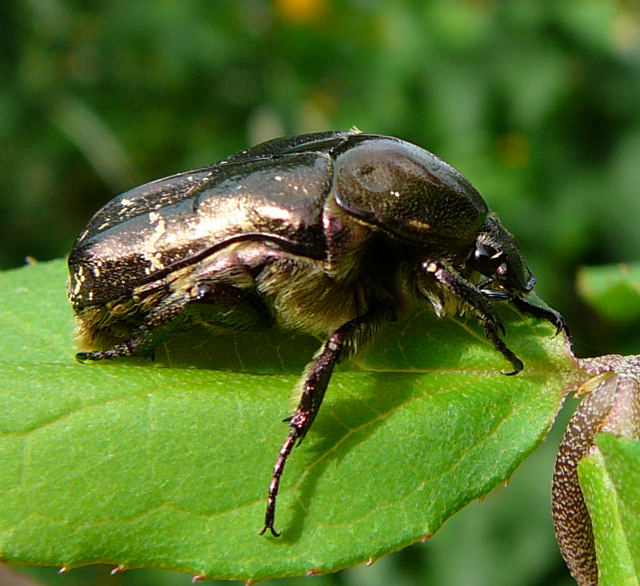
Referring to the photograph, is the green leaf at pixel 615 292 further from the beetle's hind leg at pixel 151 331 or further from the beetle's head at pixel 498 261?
the beetle's hind leg at pixel 151 331

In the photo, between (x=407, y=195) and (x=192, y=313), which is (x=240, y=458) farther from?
(x=407, y=195)

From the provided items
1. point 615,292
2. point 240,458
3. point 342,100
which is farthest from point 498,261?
point 342,100

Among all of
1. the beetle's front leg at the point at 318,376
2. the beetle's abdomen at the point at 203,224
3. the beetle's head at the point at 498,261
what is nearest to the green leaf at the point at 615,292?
the beetle's head at the point at 498,261

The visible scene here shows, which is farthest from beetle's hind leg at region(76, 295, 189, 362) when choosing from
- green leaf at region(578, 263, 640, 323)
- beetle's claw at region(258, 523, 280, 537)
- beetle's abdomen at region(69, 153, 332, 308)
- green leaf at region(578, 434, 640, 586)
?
green leaf at region(578, 263, 640, 323)

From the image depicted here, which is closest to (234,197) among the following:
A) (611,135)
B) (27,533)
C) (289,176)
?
(289,176)

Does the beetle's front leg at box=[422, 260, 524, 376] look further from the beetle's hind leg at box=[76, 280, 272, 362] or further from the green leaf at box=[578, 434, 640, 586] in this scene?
the beetle's hind leg at box=[76, 280, 272, 362]

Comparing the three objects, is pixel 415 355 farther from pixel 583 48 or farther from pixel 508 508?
pixel 583 48
